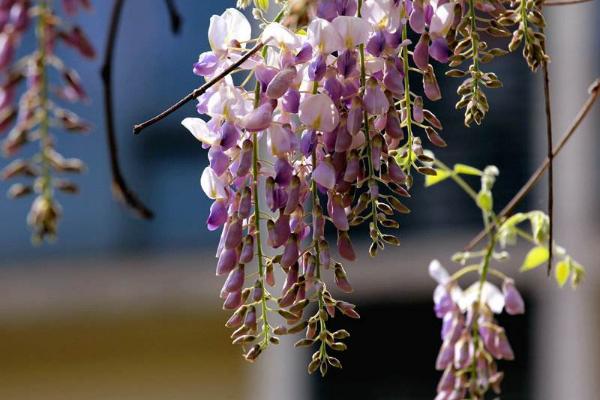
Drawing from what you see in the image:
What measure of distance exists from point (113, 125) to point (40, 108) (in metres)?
0.06

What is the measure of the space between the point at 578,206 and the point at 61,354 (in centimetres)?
210

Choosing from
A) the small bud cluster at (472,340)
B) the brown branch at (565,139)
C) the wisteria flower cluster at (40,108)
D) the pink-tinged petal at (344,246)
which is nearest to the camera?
the wisteria flower cluster at (40,108)

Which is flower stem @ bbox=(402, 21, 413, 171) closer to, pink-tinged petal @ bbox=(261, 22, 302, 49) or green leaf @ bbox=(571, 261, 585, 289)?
pink-tinged petal @ bbox=(261, 22, 302, 49)

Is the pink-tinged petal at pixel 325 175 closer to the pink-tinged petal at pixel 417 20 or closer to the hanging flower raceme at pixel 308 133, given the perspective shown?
the hanging flower raceme at pixel 308 133

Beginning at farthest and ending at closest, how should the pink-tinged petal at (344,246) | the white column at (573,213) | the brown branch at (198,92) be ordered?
the white column at (573,213), the pink-tinged petal at (344,246), the brown branch at (198,92)

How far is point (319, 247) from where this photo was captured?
0.69 m

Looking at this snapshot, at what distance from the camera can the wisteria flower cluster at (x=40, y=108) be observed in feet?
1.52

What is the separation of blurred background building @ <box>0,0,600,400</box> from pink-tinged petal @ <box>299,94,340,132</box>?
2.81 m

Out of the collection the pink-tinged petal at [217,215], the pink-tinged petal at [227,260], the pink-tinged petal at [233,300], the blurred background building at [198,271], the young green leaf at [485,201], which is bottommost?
the pink-tinged petal at [233,300]

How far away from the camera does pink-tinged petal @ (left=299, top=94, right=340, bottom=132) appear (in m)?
0.66

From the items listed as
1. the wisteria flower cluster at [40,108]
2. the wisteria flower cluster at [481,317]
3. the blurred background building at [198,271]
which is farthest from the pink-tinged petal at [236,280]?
the blurred background building at [198,271]

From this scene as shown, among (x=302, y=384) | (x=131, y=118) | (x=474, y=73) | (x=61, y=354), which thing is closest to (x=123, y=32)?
(x=131, y=118)

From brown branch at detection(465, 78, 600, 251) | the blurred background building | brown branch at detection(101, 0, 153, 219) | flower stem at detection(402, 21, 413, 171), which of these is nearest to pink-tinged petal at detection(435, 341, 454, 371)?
brown branch at detection(465, 78, 600, 251)

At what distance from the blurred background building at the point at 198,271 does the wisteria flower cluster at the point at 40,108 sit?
3013mm
